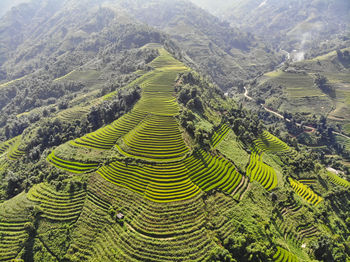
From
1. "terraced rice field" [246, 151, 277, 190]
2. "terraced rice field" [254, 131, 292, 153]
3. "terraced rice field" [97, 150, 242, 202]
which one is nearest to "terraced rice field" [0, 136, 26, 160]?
"terraced rice field" [97, 150, 242, 202]

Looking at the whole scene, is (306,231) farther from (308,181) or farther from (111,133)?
(111,133)

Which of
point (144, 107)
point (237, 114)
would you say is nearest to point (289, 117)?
point (237, 114)

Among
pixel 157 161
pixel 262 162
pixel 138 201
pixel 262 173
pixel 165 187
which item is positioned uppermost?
pixel 157 161

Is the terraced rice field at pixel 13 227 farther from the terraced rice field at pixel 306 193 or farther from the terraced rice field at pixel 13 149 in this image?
the terraced rice field at pixel 306 193

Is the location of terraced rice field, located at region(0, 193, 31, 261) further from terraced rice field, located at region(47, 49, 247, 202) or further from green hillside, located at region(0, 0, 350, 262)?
terraced rice field, located at region(47, 49, 247, 202)

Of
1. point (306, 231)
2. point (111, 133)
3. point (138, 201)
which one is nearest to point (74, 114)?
point (111, 133)

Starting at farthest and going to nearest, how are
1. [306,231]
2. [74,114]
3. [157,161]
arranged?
[74,114] → [157,161] → [306,231]

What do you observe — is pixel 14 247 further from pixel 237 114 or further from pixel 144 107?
pixel 237 114
